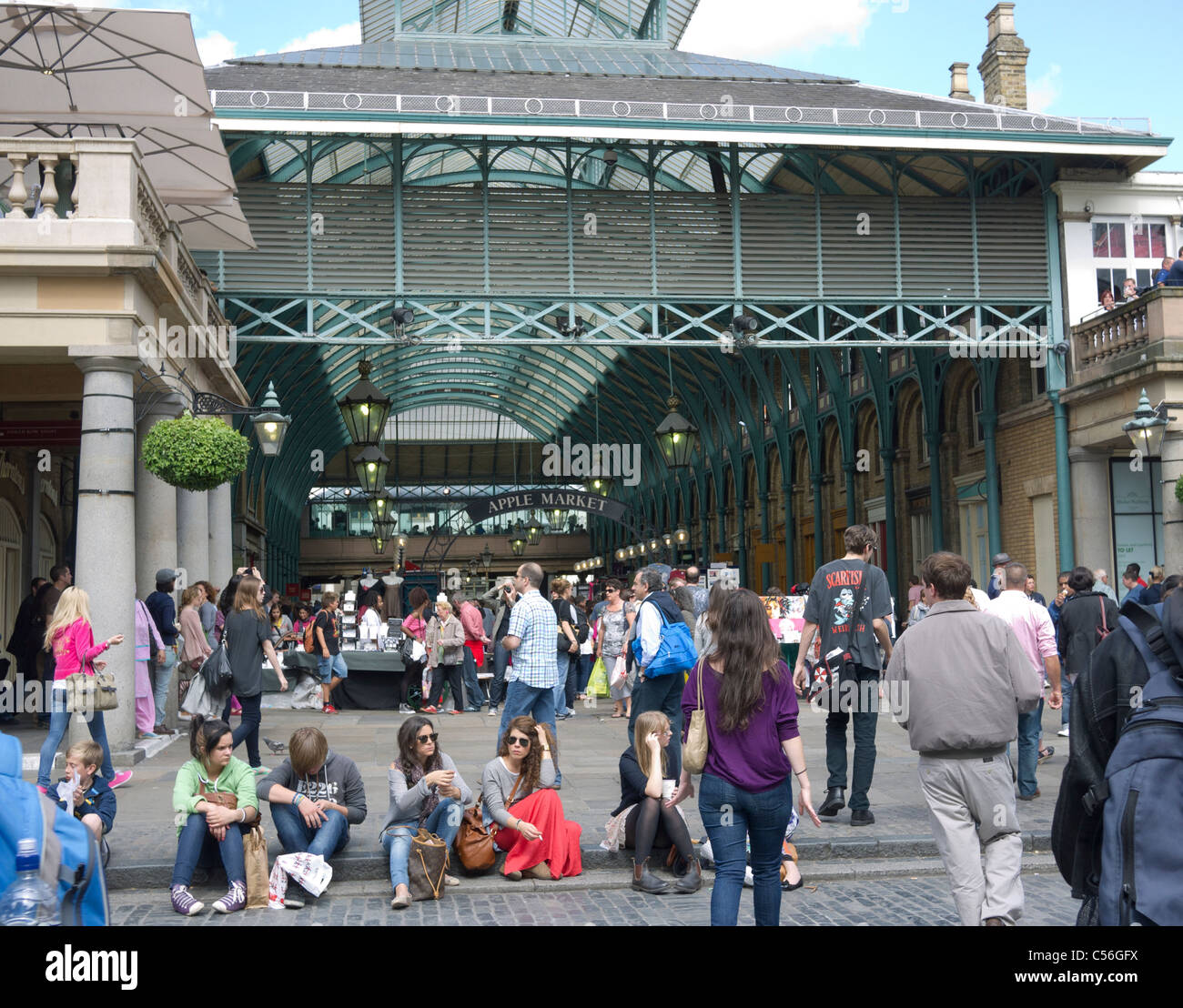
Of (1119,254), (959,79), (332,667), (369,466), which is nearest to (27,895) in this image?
(332,667)

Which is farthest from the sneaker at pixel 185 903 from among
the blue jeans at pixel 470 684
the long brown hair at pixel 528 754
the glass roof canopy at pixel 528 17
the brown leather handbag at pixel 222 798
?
the glass roof canopy at pixel 528 17

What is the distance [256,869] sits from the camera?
7078 mm

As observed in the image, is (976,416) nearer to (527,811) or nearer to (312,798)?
(527,811)

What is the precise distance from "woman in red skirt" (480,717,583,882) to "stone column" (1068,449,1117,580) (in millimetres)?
15438

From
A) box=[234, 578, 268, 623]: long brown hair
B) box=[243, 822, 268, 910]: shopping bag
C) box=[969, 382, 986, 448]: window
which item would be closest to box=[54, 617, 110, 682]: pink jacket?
box=[234, 578, 268, 623]: long brown hair

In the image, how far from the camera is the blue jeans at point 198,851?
276 inches

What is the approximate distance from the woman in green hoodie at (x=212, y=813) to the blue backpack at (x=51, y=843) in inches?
168

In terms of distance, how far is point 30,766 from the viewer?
11031 mm

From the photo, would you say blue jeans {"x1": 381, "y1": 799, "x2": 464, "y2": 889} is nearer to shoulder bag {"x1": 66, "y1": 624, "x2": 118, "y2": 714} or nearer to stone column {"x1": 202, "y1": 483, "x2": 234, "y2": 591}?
shoulder bag {"x1": 66, "y1": 624, "x2": 118, "y2": 714}

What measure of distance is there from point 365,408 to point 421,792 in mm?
10401

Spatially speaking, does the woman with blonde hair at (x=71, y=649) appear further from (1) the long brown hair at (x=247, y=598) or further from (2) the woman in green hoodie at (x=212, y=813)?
(2) the woman in green hoodie at (x=212, y=813)

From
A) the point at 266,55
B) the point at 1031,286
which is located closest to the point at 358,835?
the point at 1031,286

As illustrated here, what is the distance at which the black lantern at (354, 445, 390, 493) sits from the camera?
1922 centimetres
